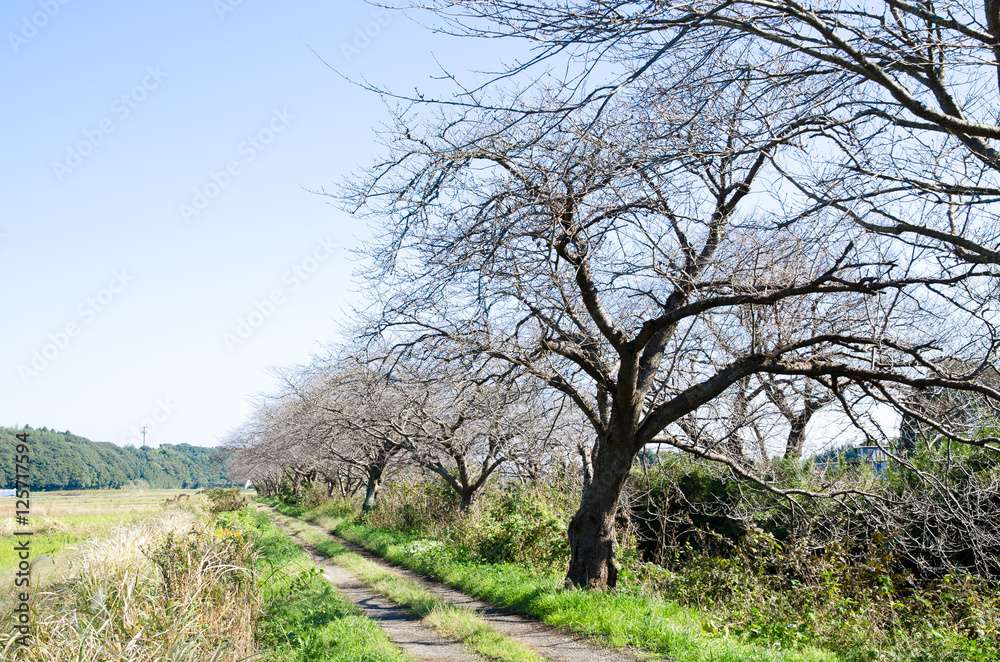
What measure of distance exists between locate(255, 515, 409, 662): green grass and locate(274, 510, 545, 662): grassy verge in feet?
2.87

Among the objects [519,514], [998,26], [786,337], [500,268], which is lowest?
[519,514]

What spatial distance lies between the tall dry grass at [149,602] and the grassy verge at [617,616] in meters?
3.70

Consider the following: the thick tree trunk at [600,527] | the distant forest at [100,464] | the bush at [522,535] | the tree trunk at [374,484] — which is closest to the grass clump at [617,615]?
the thick tree trunk at [600,527]

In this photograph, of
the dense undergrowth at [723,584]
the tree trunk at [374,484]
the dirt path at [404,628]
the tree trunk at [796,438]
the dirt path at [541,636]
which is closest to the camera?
the dirt path at [541,636]

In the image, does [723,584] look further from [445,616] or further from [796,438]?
[445,616]

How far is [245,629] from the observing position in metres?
6.73

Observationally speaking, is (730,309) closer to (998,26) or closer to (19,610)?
(998,26)

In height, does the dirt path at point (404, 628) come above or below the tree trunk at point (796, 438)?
below

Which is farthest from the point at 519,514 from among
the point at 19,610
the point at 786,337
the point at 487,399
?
the point at 19,610

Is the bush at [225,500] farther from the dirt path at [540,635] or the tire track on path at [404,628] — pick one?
the dirt path at [540,635]

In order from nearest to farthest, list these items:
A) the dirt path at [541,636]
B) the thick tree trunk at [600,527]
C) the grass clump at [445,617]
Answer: the dirt path at [541,636], the grass clump at [445,617], the thick tree trunk at [600,527]

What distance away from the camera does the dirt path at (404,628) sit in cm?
712

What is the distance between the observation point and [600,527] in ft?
30.2

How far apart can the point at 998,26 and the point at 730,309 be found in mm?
4963
